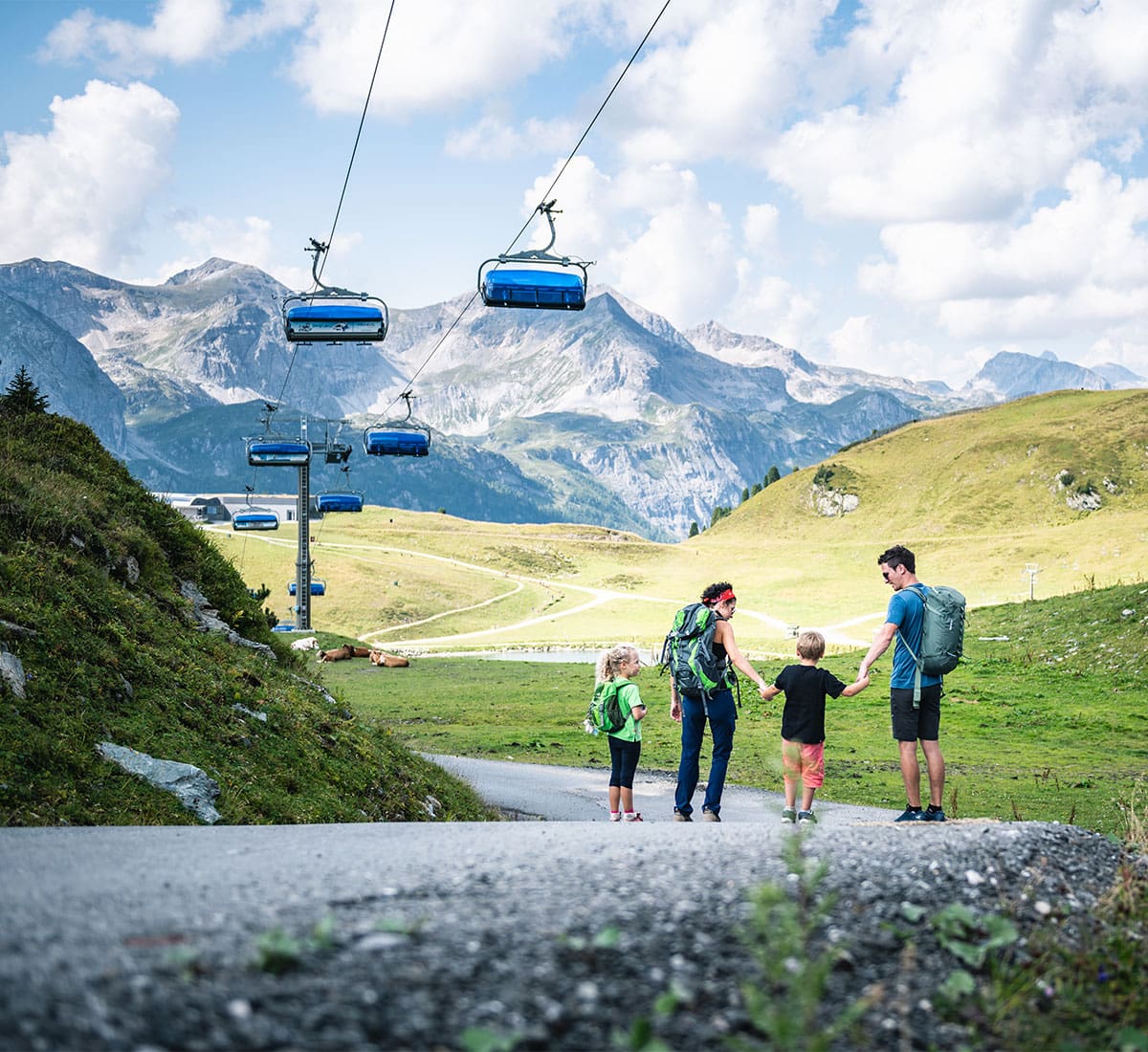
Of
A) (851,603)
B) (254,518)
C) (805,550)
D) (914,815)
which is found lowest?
(914,815)

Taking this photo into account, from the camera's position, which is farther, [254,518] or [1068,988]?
[254,518]

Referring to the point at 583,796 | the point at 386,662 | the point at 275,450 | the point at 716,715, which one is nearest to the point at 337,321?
the point at 583,796

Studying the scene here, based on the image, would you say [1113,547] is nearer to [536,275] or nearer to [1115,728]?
[1115,728]

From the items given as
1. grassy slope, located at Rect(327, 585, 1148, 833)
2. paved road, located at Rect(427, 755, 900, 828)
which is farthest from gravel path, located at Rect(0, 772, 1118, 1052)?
paved road, located at Rect(427, 755, 900, 828)

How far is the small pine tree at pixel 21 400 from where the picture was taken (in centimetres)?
2061

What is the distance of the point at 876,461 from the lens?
631 feet

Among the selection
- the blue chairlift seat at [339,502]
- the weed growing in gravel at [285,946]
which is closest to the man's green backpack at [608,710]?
the weed growing in gravel at [285,946]

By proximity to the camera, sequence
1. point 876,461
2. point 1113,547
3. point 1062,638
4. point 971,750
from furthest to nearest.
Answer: point 876,461 < point 1113,547 < point 1062,638 < point 971,750

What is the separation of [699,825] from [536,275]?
15282 millimetres

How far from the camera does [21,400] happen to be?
2122cm

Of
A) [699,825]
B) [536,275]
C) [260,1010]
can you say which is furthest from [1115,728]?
[260,1010]

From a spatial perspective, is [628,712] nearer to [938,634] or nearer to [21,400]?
[938,634]

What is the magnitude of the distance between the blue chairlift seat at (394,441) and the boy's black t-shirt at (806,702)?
110 feet

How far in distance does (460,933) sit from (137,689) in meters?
9.26
